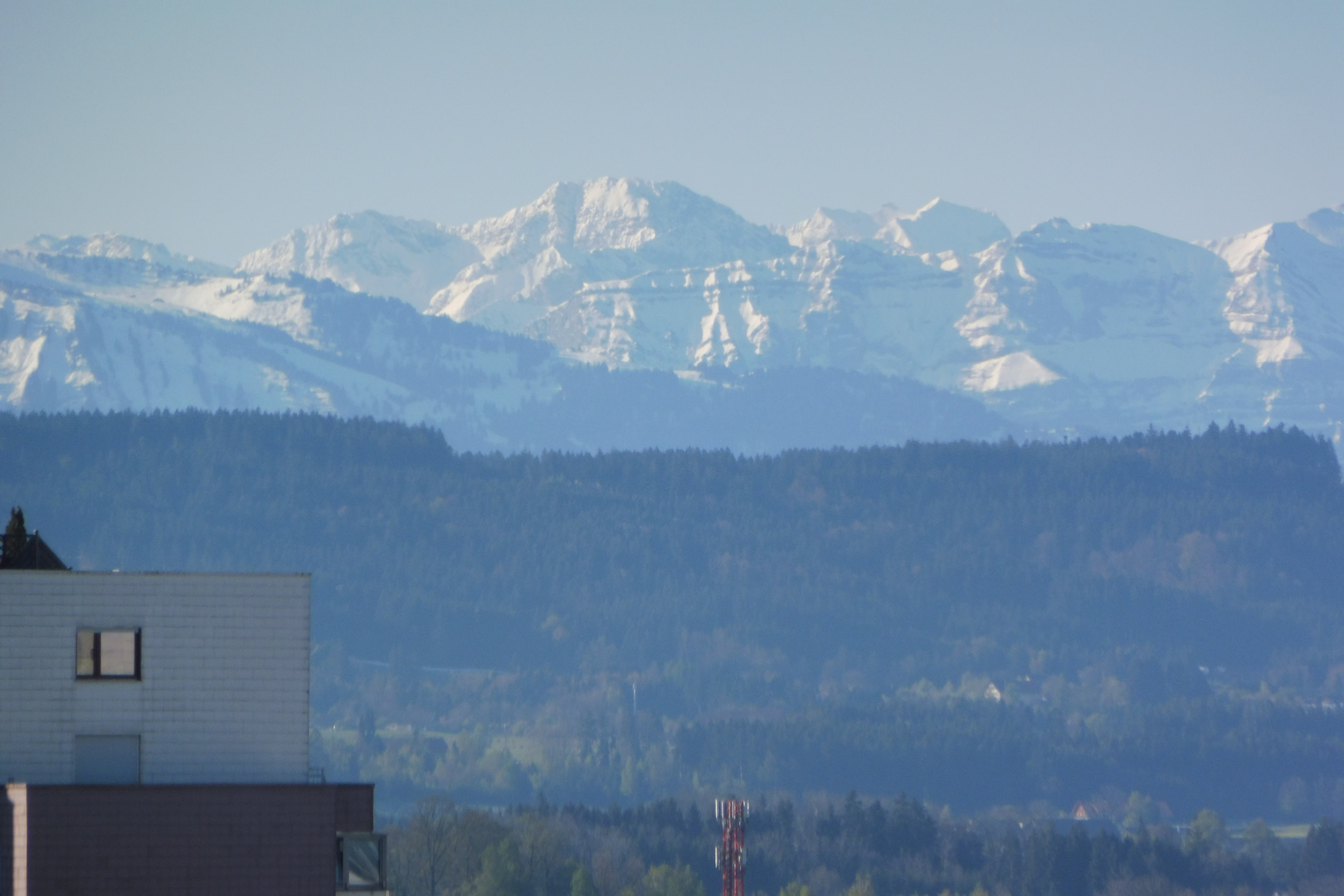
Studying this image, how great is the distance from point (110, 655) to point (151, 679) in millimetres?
1331

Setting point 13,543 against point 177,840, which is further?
point 13,543

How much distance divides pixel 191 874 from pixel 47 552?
893 inches

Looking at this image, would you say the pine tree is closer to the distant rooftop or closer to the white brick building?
the distant rooftop

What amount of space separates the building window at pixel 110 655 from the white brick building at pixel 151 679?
0.11 feet

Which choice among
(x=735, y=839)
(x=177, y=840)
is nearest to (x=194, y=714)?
(x=177, y=840)

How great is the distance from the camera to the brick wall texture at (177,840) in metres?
65.1

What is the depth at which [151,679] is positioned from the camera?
6981 cm

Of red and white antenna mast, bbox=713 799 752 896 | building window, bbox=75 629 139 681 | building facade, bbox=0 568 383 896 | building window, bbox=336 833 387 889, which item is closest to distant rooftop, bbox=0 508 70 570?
building window, bbox=75 629 139 681

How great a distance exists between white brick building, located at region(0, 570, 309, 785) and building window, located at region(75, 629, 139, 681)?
3 centimetres

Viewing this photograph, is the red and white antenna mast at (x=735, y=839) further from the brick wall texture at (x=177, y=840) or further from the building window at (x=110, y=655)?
the brick wall texture at (x=177, y=840)

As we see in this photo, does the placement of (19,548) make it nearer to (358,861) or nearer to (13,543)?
(13,543)

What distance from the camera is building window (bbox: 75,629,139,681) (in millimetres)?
69688

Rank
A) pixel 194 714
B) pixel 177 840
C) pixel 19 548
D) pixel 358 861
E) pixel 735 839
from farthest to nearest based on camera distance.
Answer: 1. pixel 735 839
2. pixel 19 548
3. pixel 194 714
4. pixel 358 861
5. pixel 177 840

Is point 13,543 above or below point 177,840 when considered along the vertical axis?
above
